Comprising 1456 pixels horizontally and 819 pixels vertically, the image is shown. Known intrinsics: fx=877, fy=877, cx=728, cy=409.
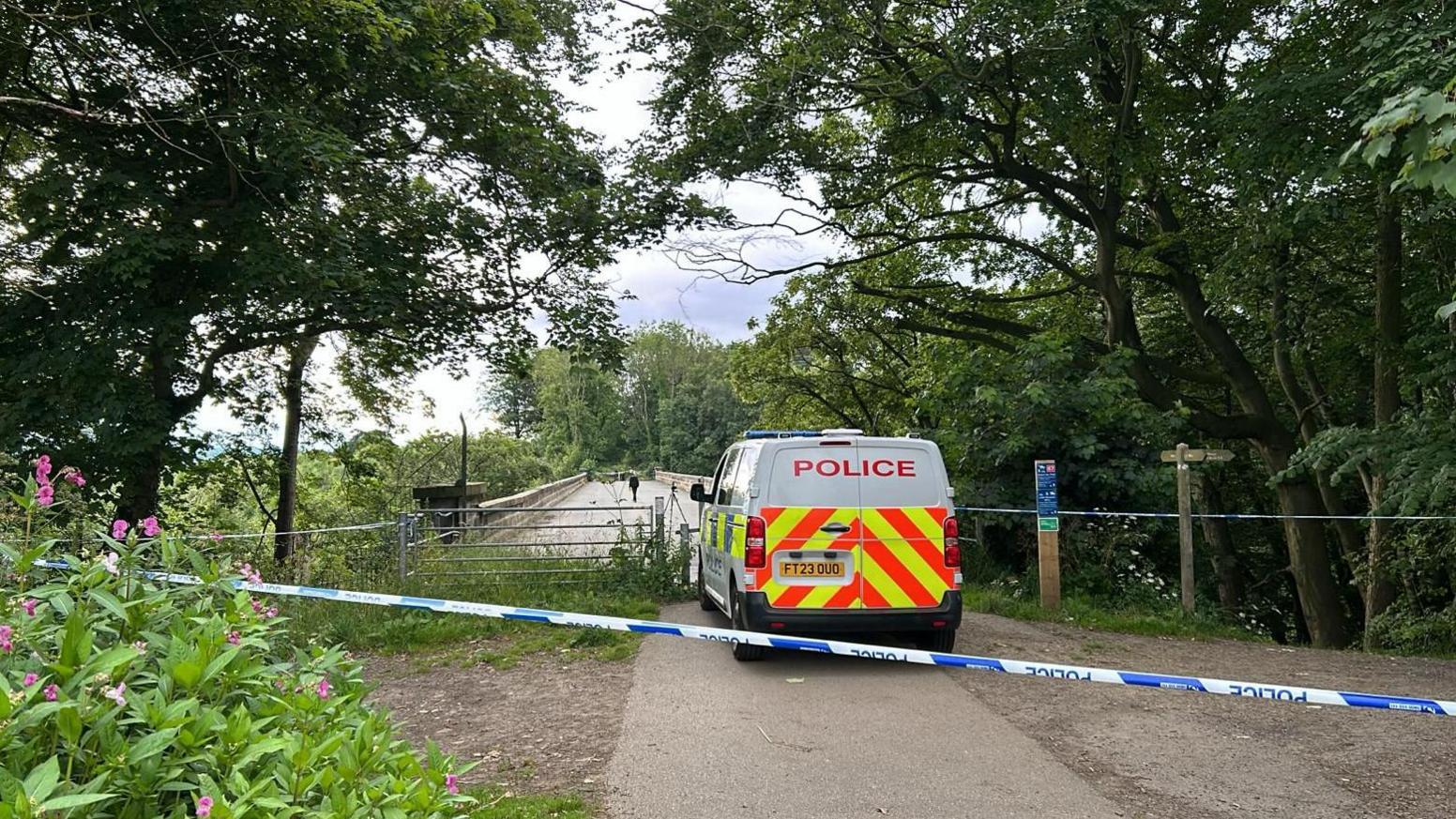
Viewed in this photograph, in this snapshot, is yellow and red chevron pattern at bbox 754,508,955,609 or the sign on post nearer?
yellow and red chevron pattern at bbox 754,508,955,609

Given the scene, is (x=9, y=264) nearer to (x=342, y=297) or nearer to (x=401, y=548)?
(x=342, y=297)

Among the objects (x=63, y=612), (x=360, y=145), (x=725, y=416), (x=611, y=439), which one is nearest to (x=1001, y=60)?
(x=360, y=145)

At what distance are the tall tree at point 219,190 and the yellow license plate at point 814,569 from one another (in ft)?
21.9

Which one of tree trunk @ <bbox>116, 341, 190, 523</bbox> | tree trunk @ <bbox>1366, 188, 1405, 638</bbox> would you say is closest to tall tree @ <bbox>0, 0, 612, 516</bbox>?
tree trunk @ <bbox>116, 341, 190, 523</bbox>

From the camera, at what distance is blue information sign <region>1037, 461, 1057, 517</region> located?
10102 millimetres

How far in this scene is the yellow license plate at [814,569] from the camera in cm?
701

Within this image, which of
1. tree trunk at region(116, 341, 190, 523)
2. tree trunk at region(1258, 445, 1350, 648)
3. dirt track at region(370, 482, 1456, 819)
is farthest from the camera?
tree trunk at region(1258, 445, 1350, 648)

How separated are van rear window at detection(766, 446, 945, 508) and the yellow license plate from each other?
1.57ft

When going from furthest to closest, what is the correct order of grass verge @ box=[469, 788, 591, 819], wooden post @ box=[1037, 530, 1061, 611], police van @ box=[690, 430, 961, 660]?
wooden post @ box=[1037, 530, 1061, 611]
police van @ box=[690, 430, 961, 660]
grass verge @ box=[469, 788, 591, 819]

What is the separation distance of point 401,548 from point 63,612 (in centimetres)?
904

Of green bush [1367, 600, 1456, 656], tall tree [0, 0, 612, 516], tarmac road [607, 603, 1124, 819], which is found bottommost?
green bush [1367, 600, 1456, 656]

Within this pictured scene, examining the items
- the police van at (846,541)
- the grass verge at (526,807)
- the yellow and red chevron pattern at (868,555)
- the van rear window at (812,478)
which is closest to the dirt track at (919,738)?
the grass verge at (526,807)

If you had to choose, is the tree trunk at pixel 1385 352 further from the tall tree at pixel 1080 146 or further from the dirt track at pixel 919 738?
the dirt track at pixel 919 738

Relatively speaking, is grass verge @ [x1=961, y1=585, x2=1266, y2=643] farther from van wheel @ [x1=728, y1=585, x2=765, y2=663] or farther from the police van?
van wheel @ [x1=728, y1=585, x2=765, y2=663]
